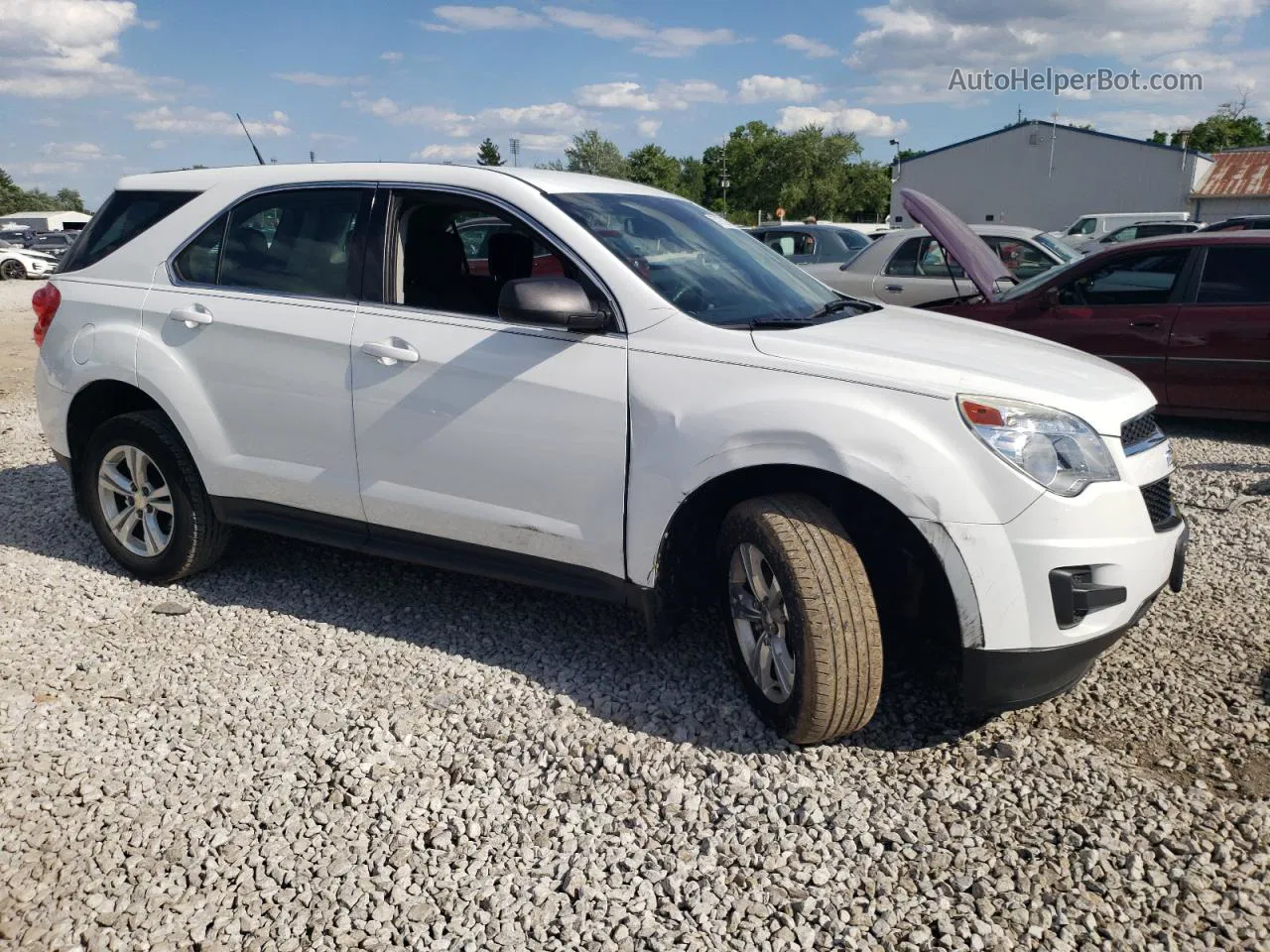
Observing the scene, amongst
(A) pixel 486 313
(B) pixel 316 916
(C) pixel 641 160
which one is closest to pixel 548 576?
(A) pixel 486 313

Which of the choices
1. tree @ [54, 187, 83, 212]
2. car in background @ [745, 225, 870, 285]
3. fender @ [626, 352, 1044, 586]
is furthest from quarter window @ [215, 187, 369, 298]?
tree @ [54, 187, 83, 212]

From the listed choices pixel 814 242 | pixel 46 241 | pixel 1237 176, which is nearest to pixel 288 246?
pixel 814 242

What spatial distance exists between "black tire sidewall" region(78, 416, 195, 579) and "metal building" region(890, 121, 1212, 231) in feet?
146

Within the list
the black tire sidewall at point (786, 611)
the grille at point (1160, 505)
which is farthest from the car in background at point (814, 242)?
the black tire sidewall at point (786, 611)

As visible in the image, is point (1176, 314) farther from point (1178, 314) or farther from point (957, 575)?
point (957, 575)

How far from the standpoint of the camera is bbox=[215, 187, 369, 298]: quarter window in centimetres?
407

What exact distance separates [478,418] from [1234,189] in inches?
1987

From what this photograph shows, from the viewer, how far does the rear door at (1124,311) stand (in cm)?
765

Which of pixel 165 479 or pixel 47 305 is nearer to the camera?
pixel 165 479

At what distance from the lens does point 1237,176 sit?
4641cm

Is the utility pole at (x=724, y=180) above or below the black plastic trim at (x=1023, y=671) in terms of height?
above

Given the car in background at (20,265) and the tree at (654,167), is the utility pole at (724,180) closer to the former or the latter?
the tree at (654,167)

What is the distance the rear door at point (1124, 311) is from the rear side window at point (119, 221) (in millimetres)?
6285

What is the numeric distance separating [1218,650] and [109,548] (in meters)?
4.81
